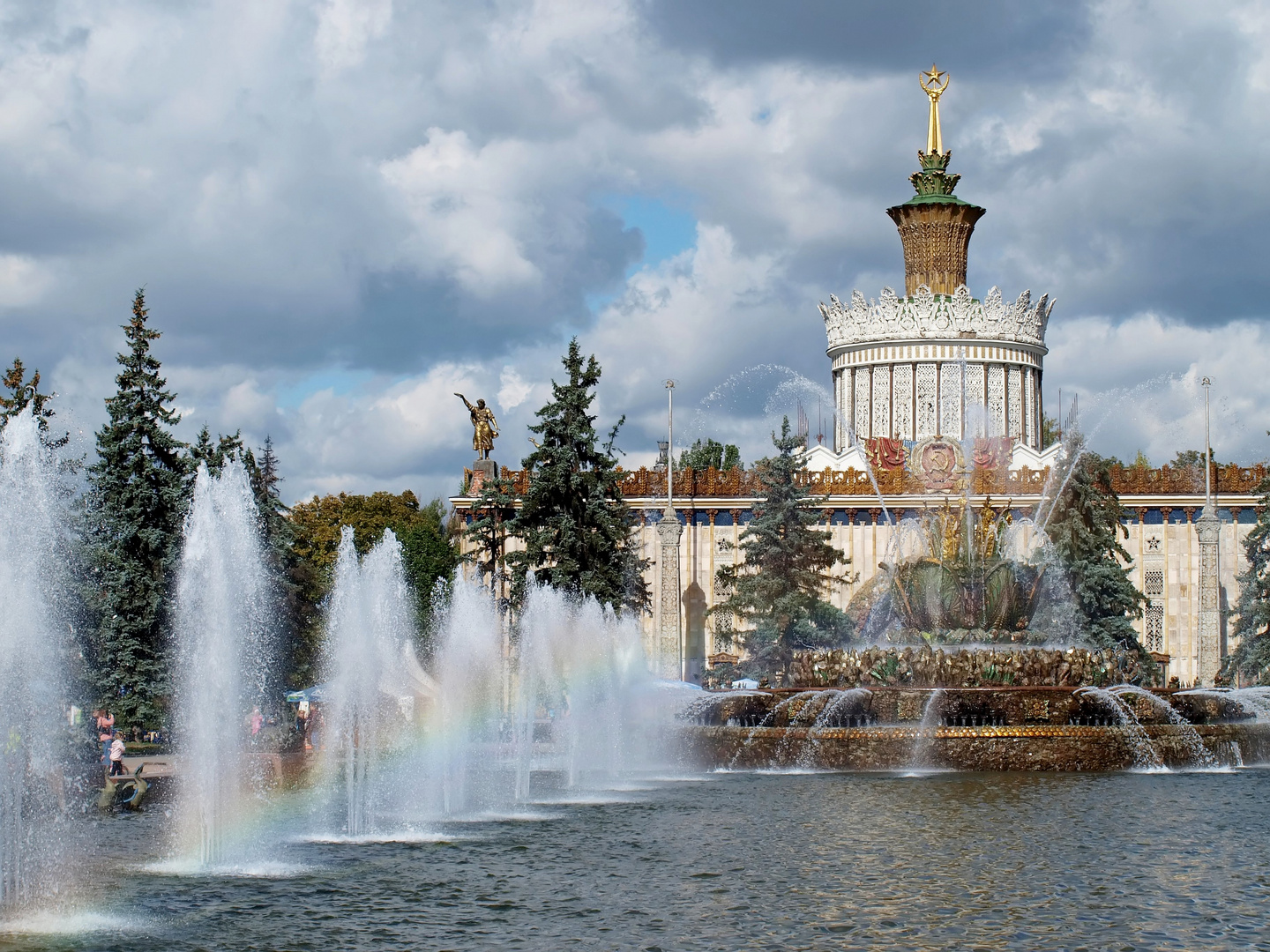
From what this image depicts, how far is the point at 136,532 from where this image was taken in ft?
111

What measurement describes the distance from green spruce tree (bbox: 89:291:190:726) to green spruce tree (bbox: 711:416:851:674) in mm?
20270

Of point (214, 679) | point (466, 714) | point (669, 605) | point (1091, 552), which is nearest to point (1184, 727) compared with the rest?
point (466, 714)

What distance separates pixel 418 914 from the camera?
12555mm

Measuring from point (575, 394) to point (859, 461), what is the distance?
81.3ft

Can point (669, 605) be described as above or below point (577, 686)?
above

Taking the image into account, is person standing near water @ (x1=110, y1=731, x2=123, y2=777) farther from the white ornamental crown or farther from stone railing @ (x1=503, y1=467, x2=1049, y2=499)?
the white ornamental crown

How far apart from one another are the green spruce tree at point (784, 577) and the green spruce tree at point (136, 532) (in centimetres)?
2027

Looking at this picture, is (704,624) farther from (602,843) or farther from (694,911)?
(694,911)

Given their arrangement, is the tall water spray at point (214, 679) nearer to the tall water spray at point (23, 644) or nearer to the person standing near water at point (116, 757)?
the tall water spray at point (23, 644)

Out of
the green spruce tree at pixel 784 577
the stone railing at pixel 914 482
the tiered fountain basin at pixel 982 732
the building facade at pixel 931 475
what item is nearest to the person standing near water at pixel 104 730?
the tiered fountain basin at pixel 982 732

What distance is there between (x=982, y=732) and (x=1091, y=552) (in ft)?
97.4

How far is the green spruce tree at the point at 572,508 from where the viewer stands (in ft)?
134

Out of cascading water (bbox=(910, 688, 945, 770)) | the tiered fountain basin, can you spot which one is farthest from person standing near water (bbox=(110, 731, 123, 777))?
cascading water (bbox=(910, 688, 945, 770))

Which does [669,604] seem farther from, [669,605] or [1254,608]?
[1254,608]
